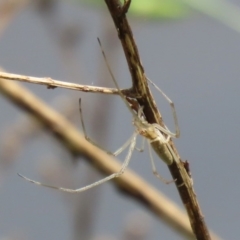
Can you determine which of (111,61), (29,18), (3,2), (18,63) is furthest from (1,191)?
(3,2)

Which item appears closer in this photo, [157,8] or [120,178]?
[157,8]

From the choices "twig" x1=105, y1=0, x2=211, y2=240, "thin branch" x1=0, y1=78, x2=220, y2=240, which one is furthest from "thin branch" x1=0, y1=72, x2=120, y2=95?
"thin branch" x1=0, y1=78, x2=220, y2=240

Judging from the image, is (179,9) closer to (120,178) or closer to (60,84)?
(60,84)

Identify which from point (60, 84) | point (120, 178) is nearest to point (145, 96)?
point (60, 84)

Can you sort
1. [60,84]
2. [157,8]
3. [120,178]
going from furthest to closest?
[120,178] < [157,8] < [60,84]

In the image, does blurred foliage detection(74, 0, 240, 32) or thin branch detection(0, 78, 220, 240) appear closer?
blurred foliage detection(74, 0, 240, 32)

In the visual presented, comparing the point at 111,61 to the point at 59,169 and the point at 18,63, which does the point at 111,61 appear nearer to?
the point at 59,169

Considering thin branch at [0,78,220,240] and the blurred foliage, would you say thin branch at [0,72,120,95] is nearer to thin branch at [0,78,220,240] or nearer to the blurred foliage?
the blurred foliage

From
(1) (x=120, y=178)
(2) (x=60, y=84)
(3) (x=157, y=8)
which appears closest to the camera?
(2) (x=60, y=84)
